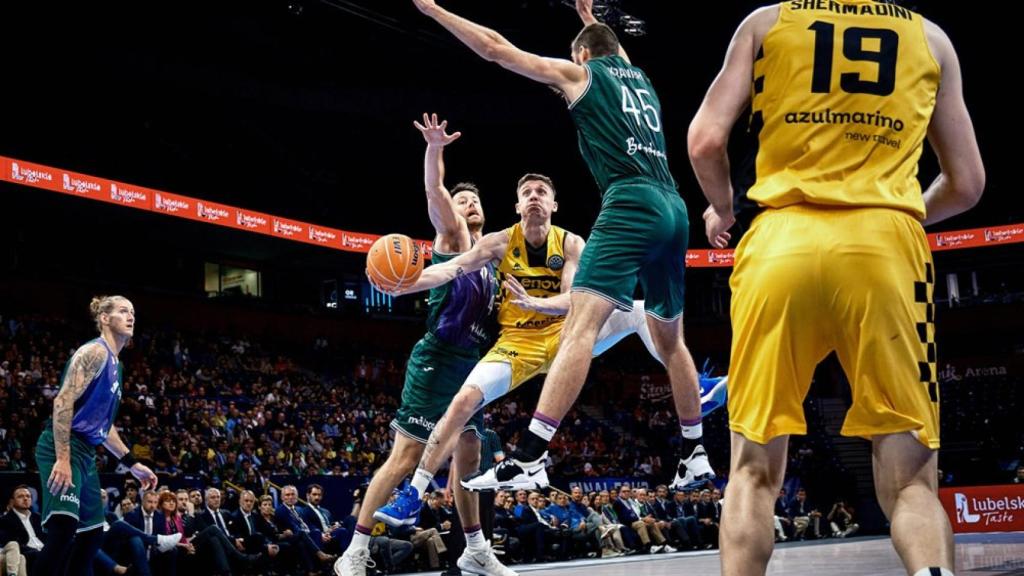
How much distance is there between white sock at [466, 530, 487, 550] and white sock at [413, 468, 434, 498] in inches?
33.2

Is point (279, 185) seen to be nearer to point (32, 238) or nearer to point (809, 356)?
point (32, 238)

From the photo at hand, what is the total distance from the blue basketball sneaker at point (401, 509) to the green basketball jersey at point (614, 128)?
249 cm

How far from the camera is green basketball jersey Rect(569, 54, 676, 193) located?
517 cm

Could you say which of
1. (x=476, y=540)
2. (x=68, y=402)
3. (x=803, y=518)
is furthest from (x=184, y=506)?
(x=803, y=518)

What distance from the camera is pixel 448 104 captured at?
99.6 feet

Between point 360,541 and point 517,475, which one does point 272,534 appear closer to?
point 360,541

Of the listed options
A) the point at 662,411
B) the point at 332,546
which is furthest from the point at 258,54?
the point at 332,546

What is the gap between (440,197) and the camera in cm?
677

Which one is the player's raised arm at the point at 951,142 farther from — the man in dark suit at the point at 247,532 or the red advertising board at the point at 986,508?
the red advertising board at the point at 986,508

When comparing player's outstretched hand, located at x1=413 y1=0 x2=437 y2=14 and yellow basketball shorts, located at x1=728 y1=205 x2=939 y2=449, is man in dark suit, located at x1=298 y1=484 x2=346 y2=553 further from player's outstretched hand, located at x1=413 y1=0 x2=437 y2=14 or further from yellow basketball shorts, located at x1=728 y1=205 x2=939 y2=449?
yellow basketball shorts, located at x1=728 y1=205 x2=939 y2=449

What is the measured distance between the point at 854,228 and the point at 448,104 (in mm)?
28330

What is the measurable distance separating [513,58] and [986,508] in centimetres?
1687

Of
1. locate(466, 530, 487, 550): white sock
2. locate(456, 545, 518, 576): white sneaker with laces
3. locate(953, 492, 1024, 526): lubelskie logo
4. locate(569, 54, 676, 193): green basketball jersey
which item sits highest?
locate(569, 54, 676, 193): green basketball jersey

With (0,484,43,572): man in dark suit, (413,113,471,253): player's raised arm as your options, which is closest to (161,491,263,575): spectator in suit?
(0,484,43,572): man in dark suit
